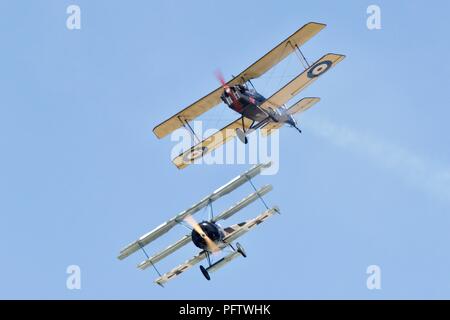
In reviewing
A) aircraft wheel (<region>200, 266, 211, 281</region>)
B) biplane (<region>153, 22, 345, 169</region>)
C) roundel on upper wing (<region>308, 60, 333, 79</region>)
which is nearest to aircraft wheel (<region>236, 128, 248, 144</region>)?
biplane (<region>153, 22, 345, 169</region>)

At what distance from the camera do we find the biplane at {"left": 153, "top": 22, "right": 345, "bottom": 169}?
37844 mm

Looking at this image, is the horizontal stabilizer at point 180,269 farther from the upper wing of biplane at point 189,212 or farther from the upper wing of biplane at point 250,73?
the upper wing of biplane at point 250,73

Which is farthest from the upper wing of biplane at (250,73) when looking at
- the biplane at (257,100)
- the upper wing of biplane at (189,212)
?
the upper wing of biplane at (189,212)

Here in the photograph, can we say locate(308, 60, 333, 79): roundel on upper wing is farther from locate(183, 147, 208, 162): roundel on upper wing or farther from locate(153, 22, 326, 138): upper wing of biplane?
locate(183, 147, 208, 162): roundel on upper wing

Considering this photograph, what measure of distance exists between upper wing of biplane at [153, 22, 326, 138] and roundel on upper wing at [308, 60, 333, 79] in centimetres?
98

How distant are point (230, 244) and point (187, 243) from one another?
293cm

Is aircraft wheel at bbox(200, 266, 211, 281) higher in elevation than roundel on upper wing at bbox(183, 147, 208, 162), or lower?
lower

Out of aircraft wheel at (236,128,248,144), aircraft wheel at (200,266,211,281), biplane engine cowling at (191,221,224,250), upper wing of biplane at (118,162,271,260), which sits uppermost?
aircraft wheel at (236,128,248,144)

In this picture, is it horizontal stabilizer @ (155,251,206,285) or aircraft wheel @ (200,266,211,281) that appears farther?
horizontal stabilizer @ (155,251,206,285)

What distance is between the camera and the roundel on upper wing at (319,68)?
38.1 metres

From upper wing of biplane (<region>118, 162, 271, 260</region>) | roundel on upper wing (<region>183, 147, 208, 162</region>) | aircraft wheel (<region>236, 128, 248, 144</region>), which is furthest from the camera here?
roundel on upper wing (<region>183, 147, 208, 162</region>)

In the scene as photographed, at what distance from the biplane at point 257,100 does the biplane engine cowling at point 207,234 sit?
3.50 m
